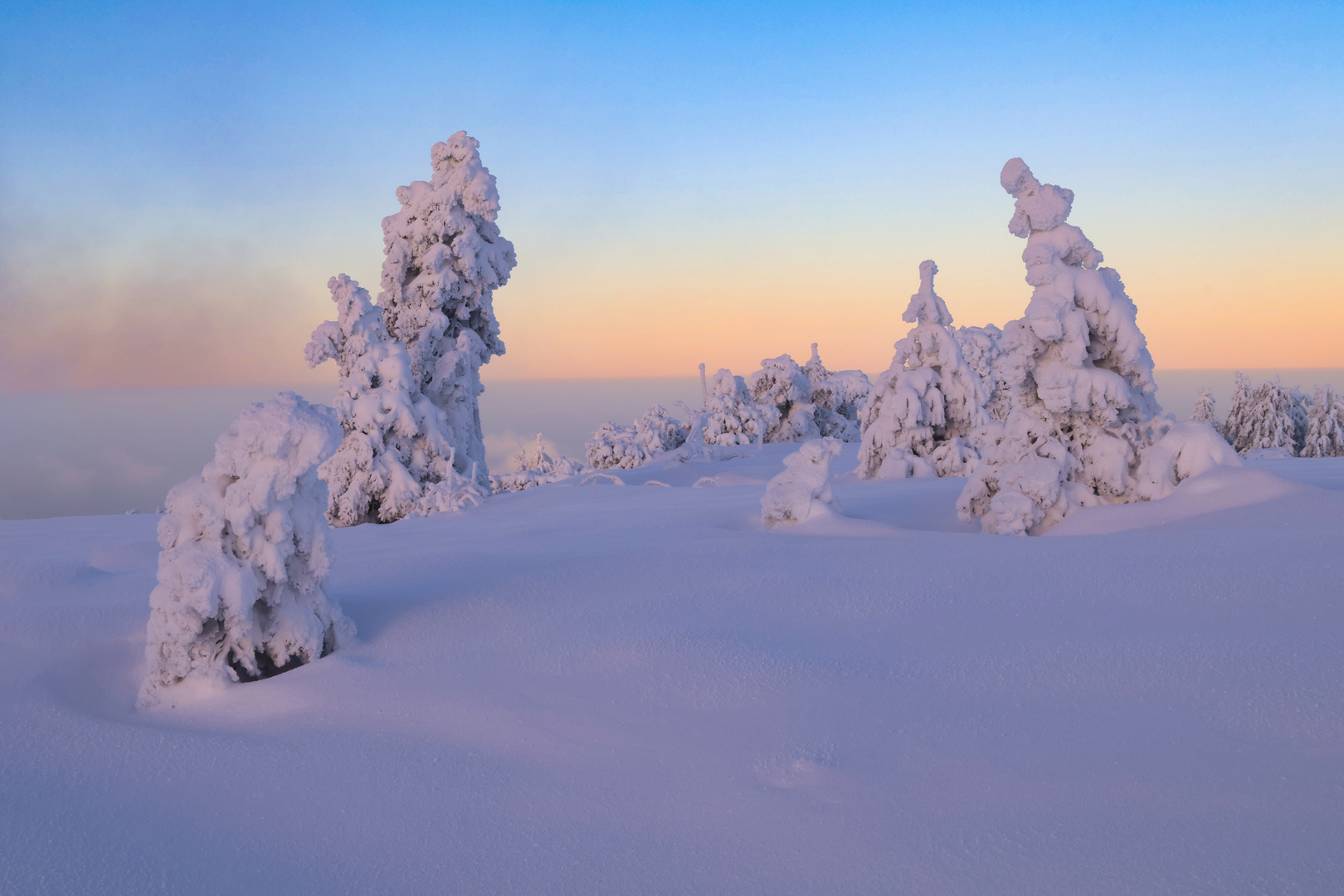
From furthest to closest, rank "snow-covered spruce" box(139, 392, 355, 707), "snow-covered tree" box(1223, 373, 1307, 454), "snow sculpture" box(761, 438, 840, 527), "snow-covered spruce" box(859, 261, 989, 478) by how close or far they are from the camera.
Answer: "snow-covered tree" box(1223, 373, 1307, 454)
"snow-covered spruce" box(859, 261, 989, 478)
"snow sculpture" box(761, 438, 840, 527)
"snow-covered spruce" box(139, 392, 355, 707)

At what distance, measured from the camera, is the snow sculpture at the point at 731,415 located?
28.6 meters

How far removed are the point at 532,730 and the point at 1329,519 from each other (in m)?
6.38

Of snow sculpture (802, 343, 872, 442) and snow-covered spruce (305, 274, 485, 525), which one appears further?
snow sculpture (802, 343, 872, 442)

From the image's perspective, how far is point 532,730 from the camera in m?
3.61

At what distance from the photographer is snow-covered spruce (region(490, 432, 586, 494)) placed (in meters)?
22.0

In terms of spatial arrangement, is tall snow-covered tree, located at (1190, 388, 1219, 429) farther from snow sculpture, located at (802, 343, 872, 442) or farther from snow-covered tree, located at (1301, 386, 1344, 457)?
snow sculpture, located at (802, 343, 872, 442)

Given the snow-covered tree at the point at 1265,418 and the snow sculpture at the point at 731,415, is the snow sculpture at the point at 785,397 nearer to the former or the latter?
the snow sculpture at the point at 731,415

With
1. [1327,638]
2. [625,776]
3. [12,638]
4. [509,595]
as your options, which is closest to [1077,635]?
[1327,638]

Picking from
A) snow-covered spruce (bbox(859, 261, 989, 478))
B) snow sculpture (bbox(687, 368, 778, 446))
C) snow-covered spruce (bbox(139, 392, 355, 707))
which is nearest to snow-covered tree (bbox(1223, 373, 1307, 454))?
snow sculpture (bbox(687, 368, 778, 446))

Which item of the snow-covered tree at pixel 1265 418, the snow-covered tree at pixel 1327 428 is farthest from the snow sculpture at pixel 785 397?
the snow-covered tree at pixel 1327 428

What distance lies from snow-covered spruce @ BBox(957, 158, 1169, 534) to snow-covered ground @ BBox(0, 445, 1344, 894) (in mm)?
2762

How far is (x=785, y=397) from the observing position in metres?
30.5

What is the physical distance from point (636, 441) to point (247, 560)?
76.9 ft

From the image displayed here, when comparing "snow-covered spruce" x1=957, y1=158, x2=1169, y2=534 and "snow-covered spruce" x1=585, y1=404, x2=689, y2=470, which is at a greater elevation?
"snow-covered spruce" x1=957, y1=158, x2=1169, y2=534
